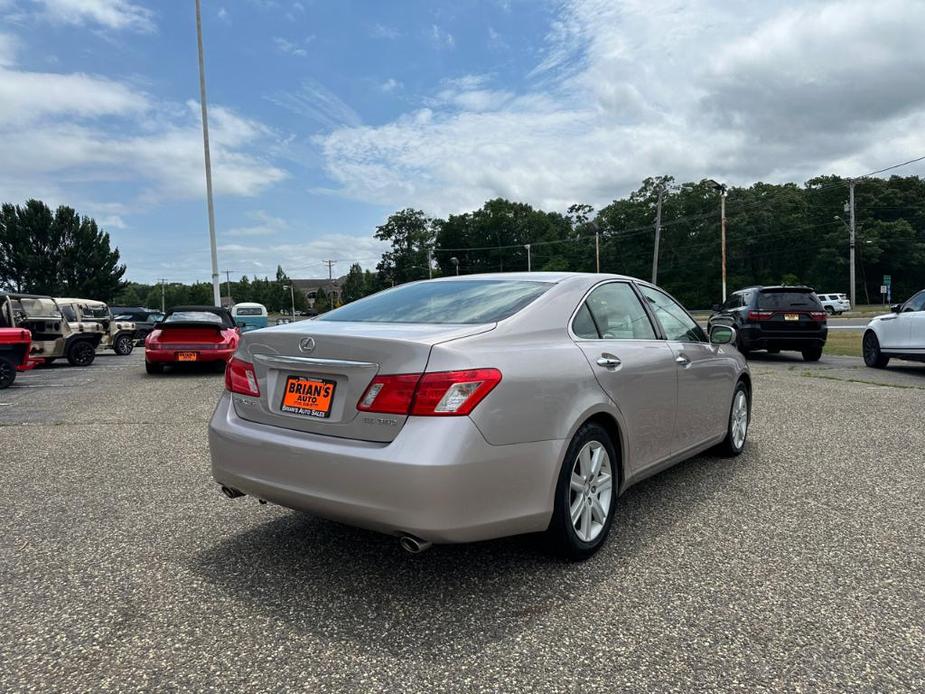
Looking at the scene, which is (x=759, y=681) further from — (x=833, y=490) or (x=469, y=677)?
(x=833, y=490)

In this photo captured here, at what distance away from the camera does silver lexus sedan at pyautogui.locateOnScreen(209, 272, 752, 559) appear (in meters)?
2.62

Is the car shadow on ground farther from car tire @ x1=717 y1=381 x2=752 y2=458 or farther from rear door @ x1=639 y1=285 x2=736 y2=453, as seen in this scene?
car tire @ x1=717 y1=381 x2=752 y2=458

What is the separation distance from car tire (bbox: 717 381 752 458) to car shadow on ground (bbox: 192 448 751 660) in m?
1.49

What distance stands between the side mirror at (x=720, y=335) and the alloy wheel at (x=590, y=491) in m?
1.96

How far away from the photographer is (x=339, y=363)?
2859 millimetres

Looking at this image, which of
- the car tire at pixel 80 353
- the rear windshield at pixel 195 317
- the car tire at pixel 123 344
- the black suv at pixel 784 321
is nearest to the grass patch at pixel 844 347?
the black suv at pixel 784 321

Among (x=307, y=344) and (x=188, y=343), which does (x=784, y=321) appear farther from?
(x=307, y=344)

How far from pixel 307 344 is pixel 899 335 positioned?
12433 millimetres

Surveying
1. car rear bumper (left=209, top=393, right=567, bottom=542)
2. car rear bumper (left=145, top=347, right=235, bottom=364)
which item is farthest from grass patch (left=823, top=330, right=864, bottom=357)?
car rear bumper (left=209, top=393, right=567, bottom=542)

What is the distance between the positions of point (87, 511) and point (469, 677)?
3.08m

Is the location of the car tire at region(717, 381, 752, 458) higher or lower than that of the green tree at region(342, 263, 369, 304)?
lower

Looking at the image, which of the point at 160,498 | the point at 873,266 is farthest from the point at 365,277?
the point at 160,498

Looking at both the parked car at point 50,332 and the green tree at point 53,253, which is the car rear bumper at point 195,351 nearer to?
the parked car at point 50,332

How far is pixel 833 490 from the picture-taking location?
14.4 feet
